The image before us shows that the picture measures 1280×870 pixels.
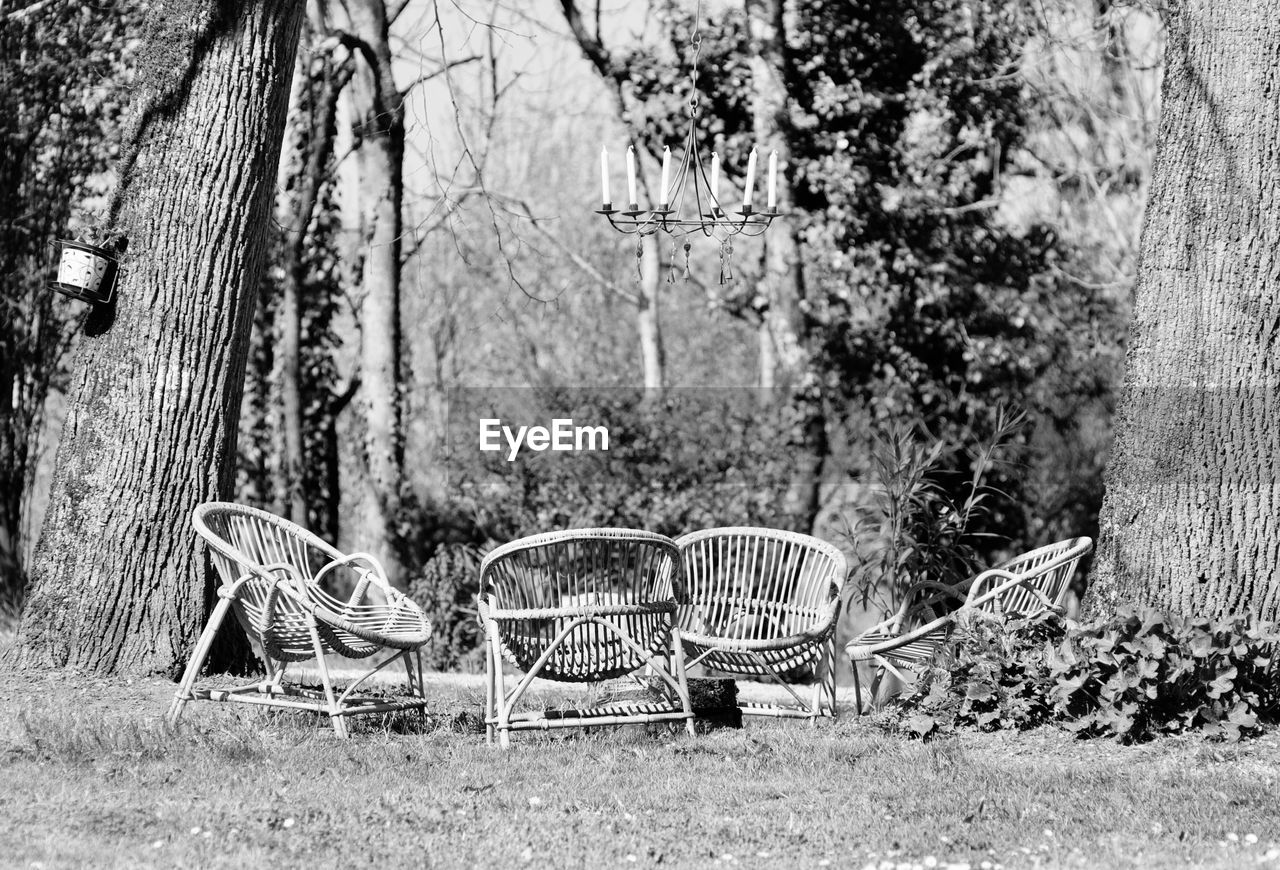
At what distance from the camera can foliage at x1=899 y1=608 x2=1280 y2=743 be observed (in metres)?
4.90

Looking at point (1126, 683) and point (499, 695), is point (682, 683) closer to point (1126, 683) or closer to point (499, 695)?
point (499, 695)

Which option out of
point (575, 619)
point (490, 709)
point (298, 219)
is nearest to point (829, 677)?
point (575, 619)

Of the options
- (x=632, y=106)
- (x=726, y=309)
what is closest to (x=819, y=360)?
(x=726, y=309)

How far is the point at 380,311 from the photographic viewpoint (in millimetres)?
10984

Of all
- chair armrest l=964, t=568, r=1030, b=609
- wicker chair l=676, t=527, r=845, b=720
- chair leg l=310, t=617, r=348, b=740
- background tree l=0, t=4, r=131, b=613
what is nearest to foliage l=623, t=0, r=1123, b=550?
background tree l=0, t=4, r=131, b=613

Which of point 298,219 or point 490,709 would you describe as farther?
point 298,219

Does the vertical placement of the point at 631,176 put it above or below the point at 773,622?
above

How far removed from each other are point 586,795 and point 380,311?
24.0ft

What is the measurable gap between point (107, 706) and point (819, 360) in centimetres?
781

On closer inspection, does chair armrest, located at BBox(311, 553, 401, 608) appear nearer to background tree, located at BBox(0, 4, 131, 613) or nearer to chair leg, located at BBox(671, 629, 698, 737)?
chair leg, located at BBox(671, 629, 698, 737)

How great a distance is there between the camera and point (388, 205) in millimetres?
11125

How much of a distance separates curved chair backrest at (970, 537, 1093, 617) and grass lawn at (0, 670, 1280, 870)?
0.93 metres
